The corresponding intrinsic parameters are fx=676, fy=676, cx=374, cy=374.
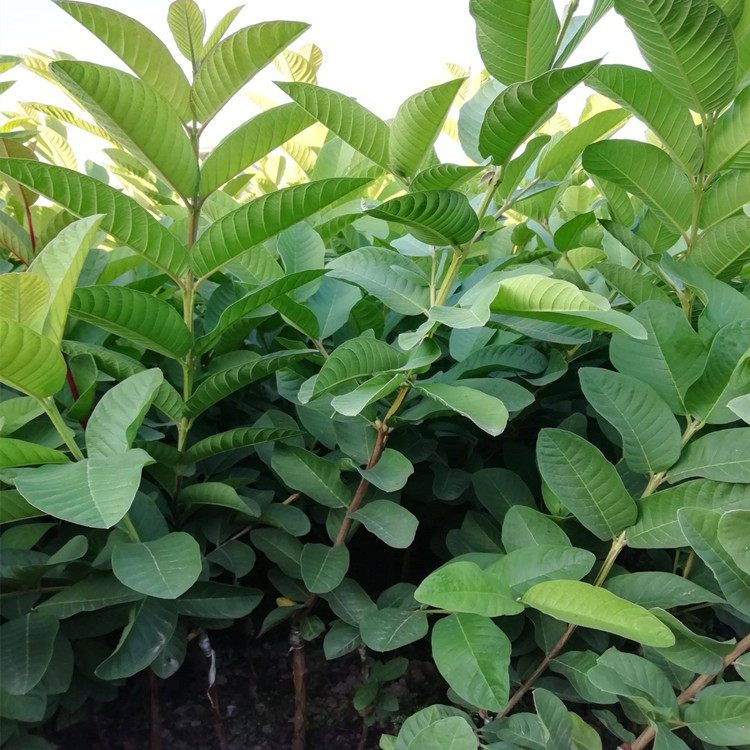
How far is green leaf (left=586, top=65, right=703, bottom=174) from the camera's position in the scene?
0.69 m

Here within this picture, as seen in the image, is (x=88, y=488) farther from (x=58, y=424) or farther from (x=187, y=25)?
(x=187, y=25)

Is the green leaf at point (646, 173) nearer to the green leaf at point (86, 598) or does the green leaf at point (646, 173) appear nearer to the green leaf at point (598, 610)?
the green leaf at point (598, 610)

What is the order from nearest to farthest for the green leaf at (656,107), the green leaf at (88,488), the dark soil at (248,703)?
1. the green leaf at (88,488)
2. the green leaf at (656,107)
3. the dark soil at (248,703)

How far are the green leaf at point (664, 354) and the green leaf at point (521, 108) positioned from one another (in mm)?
210

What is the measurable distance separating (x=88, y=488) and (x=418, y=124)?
44cm

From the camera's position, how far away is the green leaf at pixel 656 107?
2.27 ft

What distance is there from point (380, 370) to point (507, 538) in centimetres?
23

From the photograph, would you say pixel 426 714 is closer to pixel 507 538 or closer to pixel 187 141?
pixel 507 538

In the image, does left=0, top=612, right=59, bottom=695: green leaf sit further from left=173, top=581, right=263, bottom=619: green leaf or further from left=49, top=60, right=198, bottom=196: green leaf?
left=49, top=60, right=198, bottom=196: green leaf

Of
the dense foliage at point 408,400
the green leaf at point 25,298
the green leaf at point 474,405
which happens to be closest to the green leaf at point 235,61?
the dense foliage at point 408,400

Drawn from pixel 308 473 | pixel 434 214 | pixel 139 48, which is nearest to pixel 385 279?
pixel 434 214

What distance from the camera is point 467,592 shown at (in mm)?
597

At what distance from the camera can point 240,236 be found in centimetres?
65

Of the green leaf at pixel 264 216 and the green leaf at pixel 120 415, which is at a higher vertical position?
the green leaf at pixel 264 216
